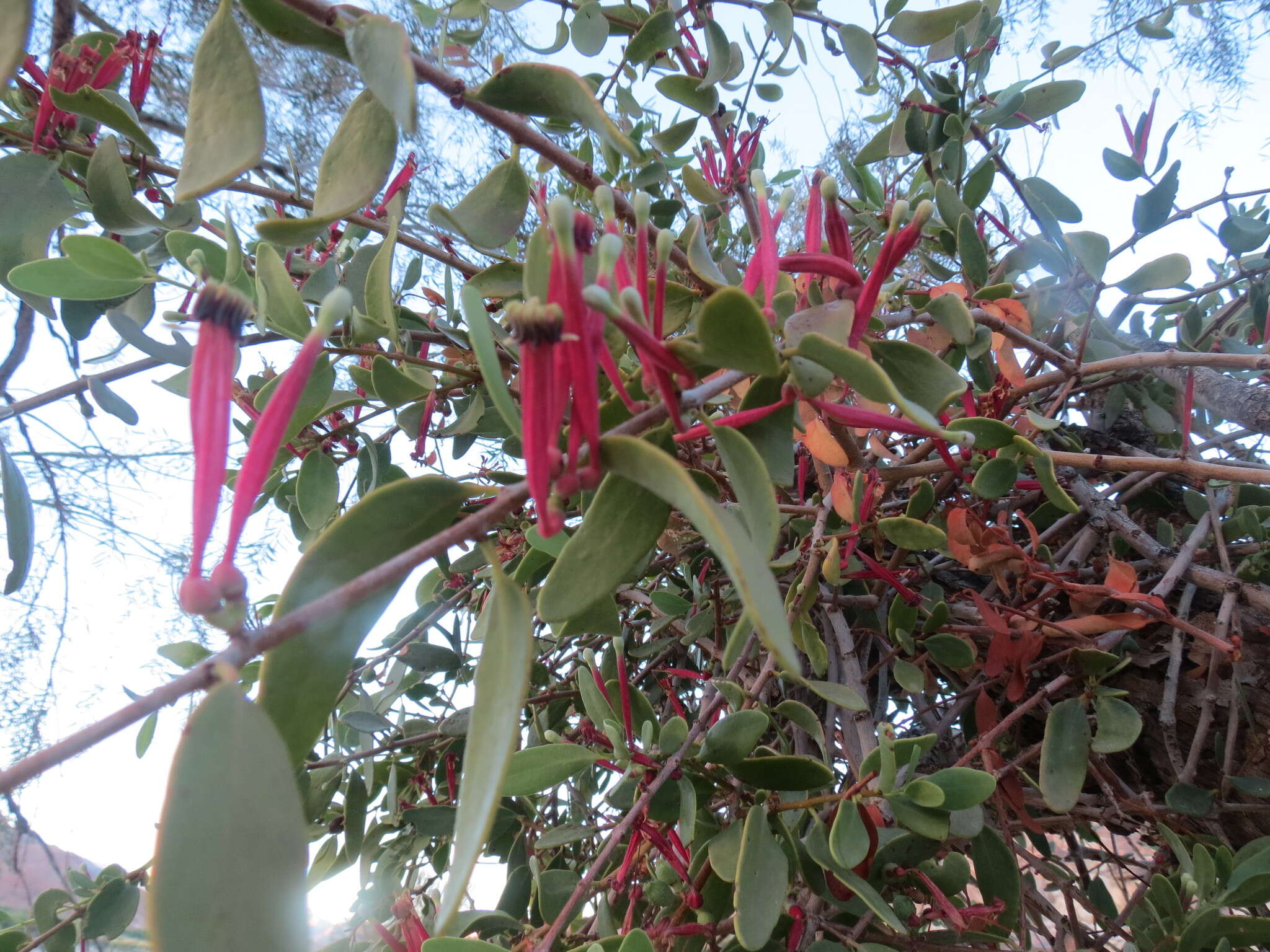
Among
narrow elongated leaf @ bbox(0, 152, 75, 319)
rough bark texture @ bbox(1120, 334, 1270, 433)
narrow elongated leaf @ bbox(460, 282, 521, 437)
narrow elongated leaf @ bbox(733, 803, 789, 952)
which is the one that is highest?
narrow elongated leaf @ bbox(0, 152, 75, 319)

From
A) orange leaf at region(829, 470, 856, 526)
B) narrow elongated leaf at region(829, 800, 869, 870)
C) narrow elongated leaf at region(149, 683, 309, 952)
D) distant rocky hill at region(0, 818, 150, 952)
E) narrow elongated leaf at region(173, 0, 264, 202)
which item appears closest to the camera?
narrow elongated leaf at region(149, 683, 309, 952)

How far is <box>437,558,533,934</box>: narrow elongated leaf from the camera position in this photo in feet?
0.65

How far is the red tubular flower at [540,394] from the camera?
0.69 feet

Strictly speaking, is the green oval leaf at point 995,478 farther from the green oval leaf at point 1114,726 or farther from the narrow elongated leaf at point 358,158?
the narrow elongated leaf at point 358,158

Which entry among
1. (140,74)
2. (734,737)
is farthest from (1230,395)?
(140,74)

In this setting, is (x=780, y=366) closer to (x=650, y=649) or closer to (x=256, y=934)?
(x=256, y=934)

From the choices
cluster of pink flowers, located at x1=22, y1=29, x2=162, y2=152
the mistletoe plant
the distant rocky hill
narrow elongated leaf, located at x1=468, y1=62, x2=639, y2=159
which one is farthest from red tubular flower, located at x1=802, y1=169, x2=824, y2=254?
the distant rocky hill

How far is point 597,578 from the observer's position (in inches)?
10.8

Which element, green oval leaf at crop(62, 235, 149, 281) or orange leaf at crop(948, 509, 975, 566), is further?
orange leaf at crop(948, 509, 975, 566)

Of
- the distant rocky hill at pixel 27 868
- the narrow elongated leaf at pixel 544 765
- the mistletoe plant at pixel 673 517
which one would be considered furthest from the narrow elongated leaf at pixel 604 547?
the distant rocky hill at pixel 27 868

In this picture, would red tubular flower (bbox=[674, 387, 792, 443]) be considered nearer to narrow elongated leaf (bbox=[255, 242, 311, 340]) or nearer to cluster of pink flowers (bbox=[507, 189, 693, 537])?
cluster of pink flowers (bbox=[507, 189, 693, 537])

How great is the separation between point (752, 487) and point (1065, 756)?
417mm

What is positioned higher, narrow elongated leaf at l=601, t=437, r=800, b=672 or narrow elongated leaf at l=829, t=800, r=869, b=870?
narrow elongated leaf at l=601, t=437, r=800, b=672

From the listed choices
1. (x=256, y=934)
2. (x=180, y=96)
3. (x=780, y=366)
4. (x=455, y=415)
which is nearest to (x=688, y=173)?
(x=455, y=415)
